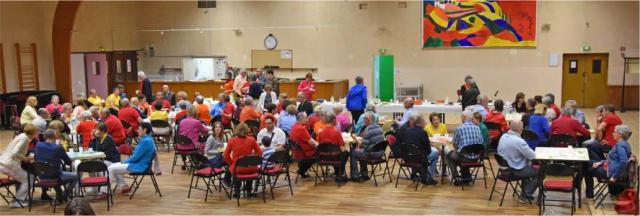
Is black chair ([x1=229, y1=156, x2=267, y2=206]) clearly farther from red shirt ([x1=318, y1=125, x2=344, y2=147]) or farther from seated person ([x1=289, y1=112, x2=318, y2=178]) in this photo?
red shirt ([x1=318, y1=125, x2=344, y2=147])

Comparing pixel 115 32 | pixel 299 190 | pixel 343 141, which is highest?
pixel 115 32

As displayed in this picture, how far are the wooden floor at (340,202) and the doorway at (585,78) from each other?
10.6m

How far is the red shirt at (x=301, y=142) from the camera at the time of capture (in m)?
8.66

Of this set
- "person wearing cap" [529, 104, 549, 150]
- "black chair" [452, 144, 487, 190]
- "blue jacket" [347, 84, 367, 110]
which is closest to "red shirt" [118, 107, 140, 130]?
"blue jacket" [347, 84, 367, 110]

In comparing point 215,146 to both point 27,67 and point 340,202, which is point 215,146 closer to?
point 340,202

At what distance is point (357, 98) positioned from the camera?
12.5m

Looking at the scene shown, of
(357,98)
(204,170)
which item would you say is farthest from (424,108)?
(204,170)

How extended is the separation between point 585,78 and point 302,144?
1223 cm

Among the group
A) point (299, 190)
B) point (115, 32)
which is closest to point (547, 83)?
point (299, 190)

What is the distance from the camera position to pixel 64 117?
424 inches

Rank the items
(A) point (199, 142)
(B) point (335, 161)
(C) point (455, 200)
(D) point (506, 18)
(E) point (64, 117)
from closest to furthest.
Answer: (C) point (455, 200)
(B) point (335, 161)
(A) point (199, 142)
(E) point (64, 117)
(D) point (506, 18)

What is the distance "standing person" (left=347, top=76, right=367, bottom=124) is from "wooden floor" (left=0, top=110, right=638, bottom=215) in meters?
3.73

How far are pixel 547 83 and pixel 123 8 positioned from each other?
1315 cm

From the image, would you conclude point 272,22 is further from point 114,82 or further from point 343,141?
point 343,141
